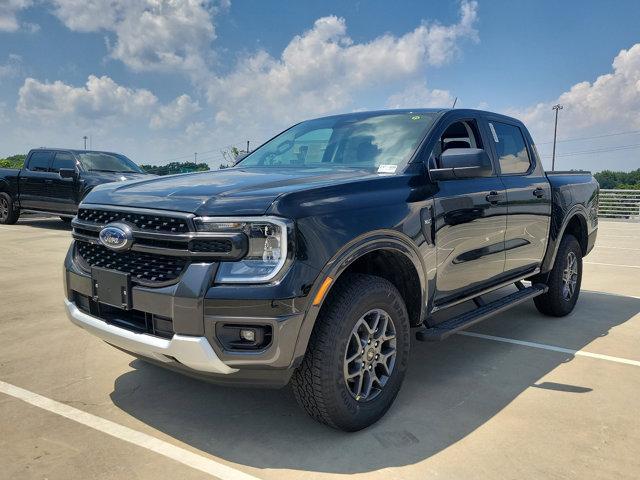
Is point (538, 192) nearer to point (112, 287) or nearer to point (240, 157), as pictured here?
point (240, 157)

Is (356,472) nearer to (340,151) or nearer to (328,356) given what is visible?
(328,356)

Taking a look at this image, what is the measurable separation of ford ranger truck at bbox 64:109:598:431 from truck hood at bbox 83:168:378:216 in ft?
0.03

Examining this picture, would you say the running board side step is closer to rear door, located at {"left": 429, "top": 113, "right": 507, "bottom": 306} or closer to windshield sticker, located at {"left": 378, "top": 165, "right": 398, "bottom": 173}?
rear door, located at {"left": 429, "top": 113, "right": 507, "bottom": 306}

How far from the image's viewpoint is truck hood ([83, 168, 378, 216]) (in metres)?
2.60

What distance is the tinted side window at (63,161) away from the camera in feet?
39.5

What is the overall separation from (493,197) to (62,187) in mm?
10593

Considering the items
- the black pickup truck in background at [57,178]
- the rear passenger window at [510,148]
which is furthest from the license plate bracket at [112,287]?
the black pickup truck in background at [57,178]

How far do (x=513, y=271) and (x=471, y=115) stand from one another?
136 cm

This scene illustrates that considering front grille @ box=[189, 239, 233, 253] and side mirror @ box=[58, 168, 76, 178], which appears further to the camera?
side mirror @ box=[58, 168, 76, 178]

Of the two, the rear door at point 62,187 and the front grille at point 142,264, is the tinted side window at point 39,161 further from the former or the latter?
the front grille at point 142,264

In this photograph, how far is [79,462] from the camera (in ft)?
8.51

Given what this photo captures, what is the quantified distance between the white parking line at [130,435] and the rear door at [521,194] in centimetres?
283

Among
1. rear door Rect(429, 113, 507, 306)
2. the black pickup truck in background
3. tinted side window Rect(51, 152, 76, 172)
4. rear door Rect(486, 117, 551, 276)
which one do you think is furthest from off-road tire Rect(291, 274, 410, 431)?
tinted side window Rect(51, 152, 76, 172)

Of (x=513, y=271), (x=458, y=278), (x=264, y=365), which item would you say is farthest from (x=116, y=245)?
(x=513, y=271)
